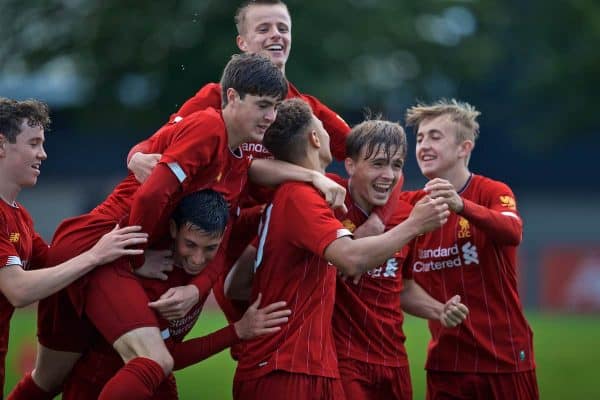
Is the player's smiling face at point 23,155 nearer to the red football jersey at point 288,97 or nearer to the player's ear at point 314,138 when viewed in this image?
the red football jersey at point 288,97

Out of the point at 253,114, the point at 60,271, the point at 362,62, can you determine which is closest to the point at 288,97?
the point at 253,114

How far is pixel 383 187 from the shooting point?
284 inches

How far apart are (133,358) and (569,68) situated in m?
33.9


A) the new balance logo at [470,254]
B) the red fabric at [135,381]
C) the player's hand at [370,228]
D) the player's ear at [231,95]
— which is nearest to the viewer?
the red fabric at [135,381]

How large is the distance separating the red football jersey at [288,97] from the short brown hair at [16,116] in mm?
903

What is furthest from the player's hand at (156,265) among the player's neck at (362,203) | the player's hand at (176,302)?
the player's neck at (362,203)

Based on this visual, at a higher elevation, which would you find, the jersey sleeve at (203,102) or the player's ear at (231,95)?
the jersey sleeve at (203,102)

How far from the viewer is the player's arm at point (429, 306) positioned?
724 cm

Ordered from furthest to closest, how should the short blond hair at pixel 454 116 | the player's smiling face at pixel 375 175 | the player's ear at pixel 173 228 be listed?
the short blond hair at pixel 454 116 → the player's smiling face at pixel 375 175 → the player's ear at pixel 173 228

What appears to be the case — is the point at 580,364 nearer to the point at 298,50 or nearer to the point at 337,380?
the point at 337,380

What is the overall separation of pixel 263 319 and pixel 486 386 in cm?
227

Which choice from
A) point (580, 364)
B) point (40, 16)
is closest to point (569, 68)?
point (40, 16)

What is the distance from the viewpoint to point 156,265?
6.70 metres

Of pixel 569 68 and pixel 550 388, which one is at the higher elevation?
pixel 569 68
